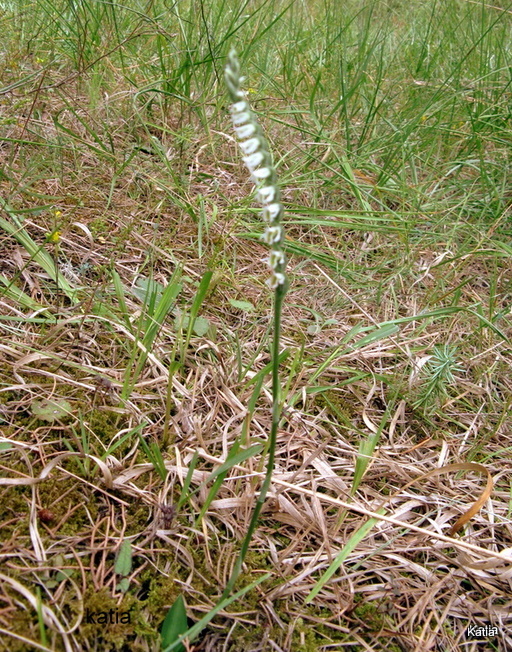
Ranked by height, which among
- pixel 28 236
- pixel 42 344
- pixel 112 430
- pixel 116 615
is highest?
pixel 28 236

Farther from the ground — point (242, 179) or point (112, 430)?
point (242, 179)

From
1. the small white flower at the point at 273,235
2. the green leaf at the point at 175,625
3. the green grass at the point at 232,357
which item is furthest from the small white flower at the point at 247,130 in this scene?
the green leaf at the point at 175,625

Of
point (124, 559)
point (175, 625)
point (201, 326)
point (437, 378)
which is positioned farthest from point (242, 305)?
point (175, 625)

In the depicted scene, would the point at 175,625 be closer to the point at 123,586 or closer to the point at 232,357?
the point at 123,586

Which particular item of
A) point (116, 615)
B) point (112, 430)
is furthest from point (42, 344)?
point (116, 615)

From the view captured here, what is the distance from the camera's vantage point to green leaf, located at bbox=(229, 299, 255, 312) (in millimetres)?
1714

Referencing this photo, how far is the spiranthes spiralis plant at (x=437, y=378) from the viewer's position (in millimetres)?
1540

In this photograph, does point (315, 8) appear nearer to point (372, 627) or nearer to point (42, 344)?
point (42, 344)

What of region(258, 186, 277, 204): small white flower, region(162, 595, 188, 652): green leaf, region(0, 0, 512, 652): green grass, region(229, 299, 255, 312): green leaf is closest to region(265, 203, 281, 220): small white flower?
region(258, 186, 277, 204): small white flower

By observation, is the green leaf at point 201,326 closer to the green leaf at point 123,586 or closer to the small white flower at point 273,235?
the green leaf at point 123,586

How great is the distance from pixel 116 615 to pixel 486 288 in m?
1.80

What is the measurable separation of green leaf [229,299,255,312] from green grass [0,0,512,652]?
0.04 metres

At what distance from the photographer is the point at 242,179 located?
2287 mm

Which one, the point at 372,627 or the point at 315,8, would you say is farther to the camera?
the point at 315,8
